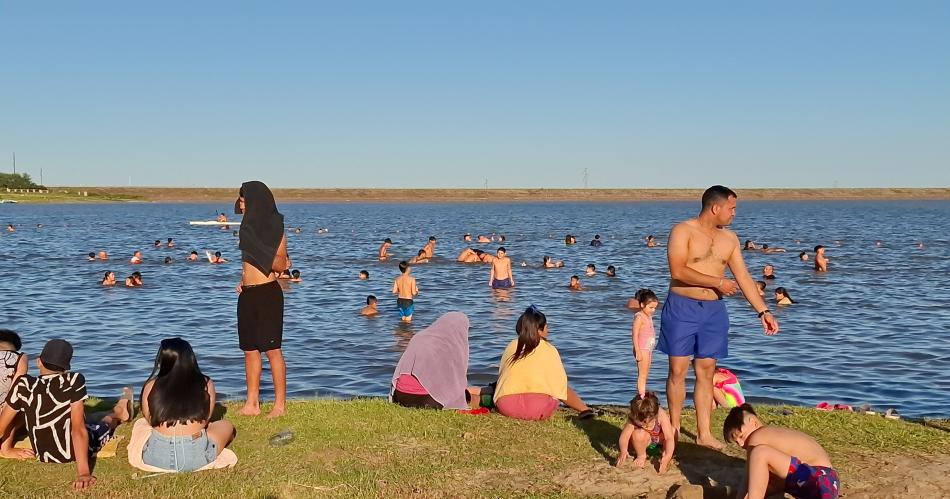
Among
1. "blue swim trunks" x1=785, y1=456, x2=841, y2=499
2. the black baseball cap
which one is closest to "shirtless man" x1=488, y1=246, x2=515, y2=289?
the black baseball cap

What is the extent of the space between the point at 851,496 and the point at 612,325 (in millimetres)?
15035

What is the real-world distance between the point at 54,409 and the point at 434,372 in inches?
154

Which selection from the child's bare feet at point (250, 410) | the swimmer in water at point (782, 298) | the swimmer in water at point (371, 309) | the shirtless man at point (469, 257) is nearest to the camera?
the child's bare feet at point (250, 410)

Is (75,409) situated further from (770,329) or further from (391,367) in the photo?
(391,367)

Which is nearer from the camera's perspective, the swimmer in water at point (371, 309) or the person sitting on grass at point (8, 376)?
the person sitting on grass at point (8, 376)

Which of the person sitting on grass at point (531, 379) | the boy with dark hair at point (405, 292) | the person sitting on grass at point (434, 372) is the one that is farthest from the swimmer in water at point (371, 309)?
the person sitting on grass at point (531, 379)

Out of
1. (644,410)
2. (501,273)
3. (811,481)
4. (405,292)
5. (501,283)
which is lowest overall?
(501,283)

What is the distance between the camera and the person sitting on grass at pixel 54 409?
8.05 metres

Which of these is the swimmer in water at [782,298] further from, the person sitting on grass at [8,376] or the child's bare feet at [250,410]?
the person sitting on grass at [8,376]

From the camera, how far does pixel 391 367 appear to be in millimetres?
17312

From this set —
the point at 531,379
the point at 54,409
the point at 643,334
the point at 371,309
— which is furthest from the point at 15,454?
the point at 371,309

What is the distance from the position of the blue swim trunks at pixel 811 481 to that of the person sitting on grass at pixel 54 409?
5.50 metres

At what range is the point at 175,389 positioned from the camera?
7941mm

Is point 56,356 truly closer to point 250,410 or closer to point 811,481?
point 250,410
